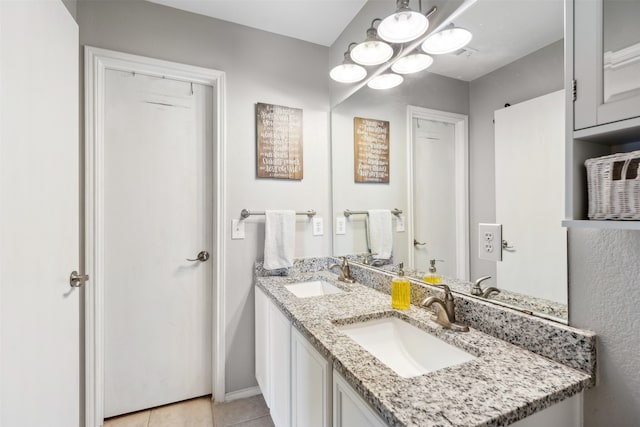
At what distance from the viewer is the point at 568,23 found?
2.36ft

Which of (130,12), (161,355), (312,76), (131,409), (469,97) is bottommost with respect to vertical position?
(131,409)

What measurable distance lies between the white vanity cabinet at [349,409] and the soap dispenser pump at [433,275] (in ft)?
2.19

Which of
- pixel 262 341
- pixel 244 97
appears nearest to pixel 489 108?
pixel 244 97

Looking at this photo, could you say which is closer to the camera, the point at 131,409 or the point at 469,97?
the point at 469,97

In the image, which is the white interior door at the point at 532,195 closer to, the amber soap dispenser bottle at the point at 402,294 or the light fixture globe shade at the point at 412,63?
the amber soap dispenser bottle at the point at 402,294

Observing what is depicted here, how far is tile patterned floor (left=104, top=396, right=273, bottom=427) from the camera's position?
1697 mm

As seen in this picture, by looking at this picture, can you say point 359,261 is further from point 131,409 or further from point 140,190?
point 131,409

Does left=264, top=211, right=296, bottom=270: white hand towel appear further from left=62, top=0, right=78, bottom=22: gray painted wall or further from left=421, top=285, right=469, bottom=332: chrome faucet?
left=62, top=0, right=78, bottom=22: gray painted wall

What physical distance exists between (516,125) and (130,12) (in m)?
2.11

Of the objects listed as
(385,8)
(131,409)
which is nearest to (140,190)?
(131,409)

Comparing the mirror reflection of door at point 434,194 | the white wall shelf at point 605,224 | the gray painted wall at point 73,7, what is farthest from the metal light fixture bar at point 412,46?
the gray painted wall at point 73,7

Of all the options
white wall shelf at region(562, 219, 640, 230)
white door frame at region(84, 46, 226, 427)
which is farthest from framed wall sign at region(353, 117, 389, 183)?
white door frame at region(84, 46, 226, 427)

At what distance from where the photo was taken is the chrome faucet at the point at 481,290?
1.06 meters

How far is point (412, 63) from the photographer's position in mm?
1427
